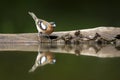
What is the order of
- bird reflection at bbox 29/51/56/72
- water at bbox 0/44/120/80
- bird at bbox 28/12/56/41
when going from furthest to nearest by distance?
bird at bbox 28/12/56/41, bird reflection at bbox 29/51/56/72, water at bbox 0/44/120/80

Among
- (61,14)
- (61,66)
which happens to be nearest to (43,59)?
(61,66)

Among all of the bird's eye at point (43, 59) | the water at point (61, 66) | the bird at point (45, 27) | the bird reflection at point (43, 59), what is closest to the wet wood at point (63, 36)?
the bird at point (45, 27)

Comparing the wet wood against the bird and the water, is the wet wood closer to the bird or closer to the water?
the bird

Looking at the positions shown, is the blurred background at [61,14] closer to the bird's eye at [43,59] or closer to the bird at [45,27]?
the bird at [45,27]

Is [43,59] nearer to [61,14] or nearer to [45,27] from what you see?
[45,27]

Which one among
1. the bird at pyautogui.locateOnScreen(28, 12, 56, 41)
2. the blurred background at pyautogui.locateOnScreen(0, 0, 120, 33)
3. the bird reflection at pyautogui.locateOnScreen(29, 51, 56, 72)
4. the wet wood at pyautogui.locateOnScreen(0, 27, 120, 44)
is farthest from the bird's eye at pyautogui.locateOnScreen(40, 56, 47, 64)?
the blurred background at pyautogui.locateOnScreen(0, 0, 120, 33)

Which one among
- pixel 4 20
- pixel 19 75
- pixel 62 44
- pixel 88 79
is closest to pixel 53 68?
pixel 19 75
